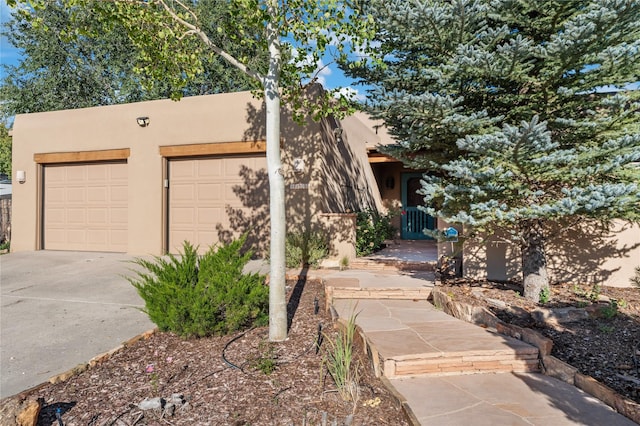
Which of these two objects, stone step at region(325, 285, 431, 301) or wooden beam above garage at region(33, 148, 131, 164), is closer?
stone step at region(325, 285, 431, 301)

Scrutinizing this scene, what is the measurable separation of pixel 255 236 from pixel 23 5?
5.41 metres

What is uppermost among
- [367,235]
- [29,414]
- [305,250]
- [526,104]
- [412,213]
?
[526,104]

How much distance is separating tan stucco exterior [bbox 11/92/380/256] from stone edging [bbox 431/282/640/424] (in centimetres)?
323

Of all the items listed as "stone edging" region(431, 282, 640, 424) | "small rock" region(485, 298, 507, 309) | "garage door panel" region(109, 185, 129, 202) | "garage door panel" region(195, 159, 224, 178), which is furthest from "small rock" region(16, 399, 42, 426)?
"garage door panel" region(109, 185, 129, 202)

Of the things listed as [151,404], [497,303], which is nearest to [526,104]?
[497,303]

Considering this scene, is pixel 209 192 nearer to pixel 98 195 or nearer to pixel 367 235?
pixel 98 195

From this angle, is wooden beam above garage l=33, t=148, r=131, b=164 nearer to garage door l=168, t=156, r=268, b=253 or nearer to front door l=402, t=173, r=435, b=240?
garage door l=168, t=156, r=268, b=253

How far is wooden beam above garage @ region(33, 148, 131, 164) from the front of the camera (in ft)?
29.9

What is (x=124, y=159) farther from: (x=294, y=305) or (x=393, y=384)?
(x=393, y=384)

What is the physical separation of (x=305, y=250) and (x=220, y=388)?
14.4 feet

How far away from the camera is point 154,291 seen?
3.79 m

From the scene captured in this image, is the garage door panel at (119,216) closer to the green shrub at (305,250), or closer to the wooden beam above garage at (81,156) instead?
the wooden beam above garage at (81,156)

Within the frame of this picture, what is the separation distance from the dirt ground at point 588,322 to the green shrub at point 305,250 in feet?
8.34

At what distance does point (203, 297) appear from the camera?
145 inches
